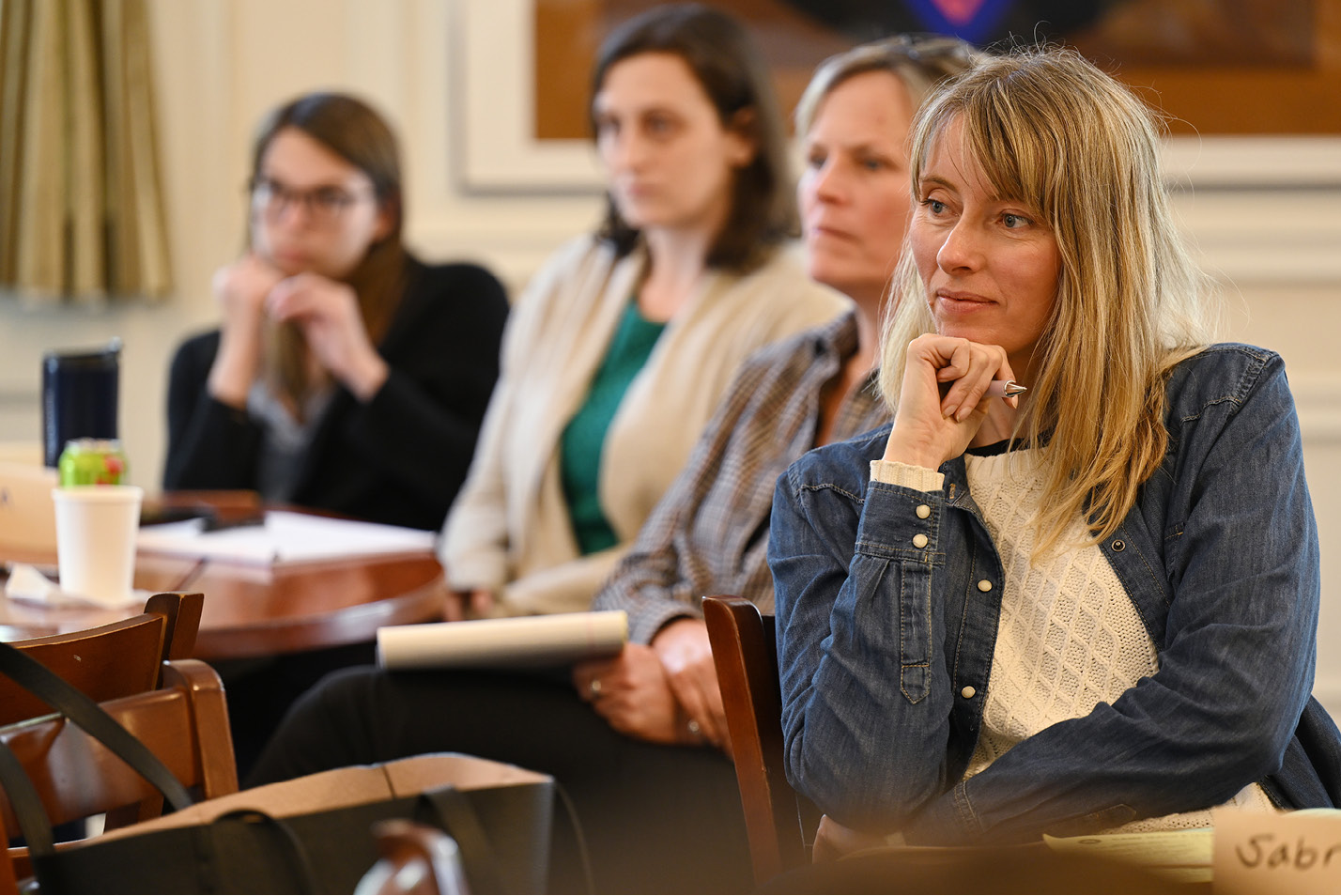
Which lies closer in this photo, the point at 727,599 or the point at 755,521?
the point at 727,599

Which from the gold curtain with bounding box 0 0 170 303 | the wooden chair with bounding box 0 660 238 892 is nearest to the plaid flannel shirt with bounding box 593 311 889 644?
the wooden chair with bounding box 0 660 238 892

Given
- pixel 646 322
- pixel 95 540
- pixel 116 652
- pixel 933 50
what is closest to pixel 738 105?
pixel 646 322

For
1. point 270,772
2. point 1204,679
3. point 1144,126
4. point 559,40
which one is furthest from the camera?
point 559,40

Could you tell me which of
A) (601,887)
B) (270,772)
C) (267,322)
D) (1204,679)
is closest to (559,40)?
(267,322)

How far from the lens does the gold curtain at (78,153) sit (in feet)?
10.00

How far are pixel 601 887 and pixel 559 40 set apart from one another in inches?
88.0

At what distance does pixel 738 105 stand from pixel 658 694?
3.49ft

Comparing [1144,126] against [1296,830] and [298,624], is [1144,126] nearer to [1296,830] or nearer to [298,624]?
[1296,830]

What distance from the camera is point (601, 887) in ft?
4.49

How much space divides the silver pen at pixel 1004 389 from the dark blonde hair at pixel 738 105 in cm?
106

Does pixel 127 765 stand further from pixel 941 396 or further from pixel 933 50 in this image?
pixel 933 50

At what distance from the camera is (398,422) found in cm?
238

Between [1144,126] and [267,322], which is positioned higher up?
[1144,126]

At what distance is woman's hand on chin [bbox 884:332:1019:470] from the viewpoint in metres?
1.09
